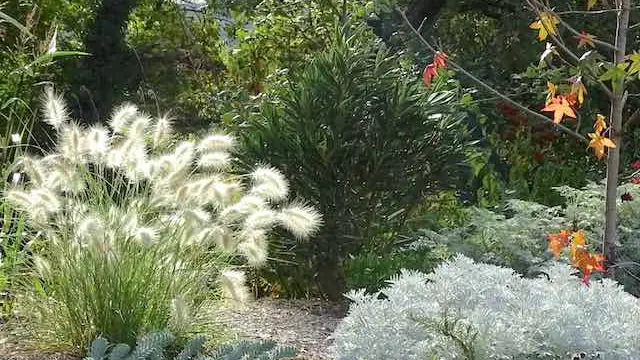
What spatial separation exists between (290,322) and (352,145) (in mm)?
973

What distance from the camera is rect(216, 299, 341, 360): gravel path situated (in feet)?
13.0

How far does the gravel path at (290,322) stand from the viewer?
13.0 ft

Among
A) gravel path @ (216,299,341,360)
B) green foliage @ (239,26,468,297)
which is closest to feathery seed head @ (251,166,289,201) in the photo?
gravel path @ (216,299,341,360)

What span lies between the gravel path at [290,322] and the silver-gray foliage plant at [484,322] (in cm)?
69

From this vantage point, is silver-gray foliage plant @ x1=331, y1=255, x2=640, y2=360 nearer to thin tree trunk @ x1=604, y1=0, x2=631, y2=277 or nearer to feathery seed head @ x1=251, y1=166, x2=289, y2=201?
feathery seed head @ x1=251, y1=166, x2=289, y2=201

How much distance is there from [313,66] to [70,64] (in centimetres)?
283

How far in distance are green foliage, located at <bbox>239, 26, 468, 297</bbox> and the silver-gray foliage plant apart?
168 cm

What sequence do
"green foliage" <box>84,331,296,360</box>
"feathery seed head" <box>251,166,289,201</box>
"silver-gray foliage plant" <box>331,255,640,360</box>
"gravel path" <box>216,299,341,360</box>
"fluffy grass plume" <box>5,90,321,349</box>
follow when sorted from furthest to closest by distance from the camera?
"gravel path" <box>216,299,341,360</box> → "feathery seed head" <box>251,166,289,201</box> → "fluffy grass plume" <box>5,90,321,349</box> → "green foliage" <box>84,331,296,360</box> → "silver-gray foliage plant" <box>331,255,640,360</box>

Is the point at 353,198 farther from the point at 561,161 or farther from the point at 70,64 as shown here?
the point at 561,161

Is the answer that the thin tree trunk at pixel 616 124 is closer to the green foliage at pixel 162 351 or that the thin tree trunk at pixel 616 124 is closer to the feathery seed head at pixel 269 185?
the feathery seed head at pixel 269 185

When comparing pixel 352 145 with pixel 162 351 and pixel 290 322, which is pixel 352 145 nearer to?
pixel 290 322

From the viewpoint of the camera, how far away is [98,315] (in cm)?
357

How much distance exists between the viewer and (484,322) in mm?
2748

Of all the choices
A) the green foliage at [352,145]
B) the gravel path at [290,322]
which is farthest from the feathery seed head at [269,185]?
the green foliage at [352,145]
